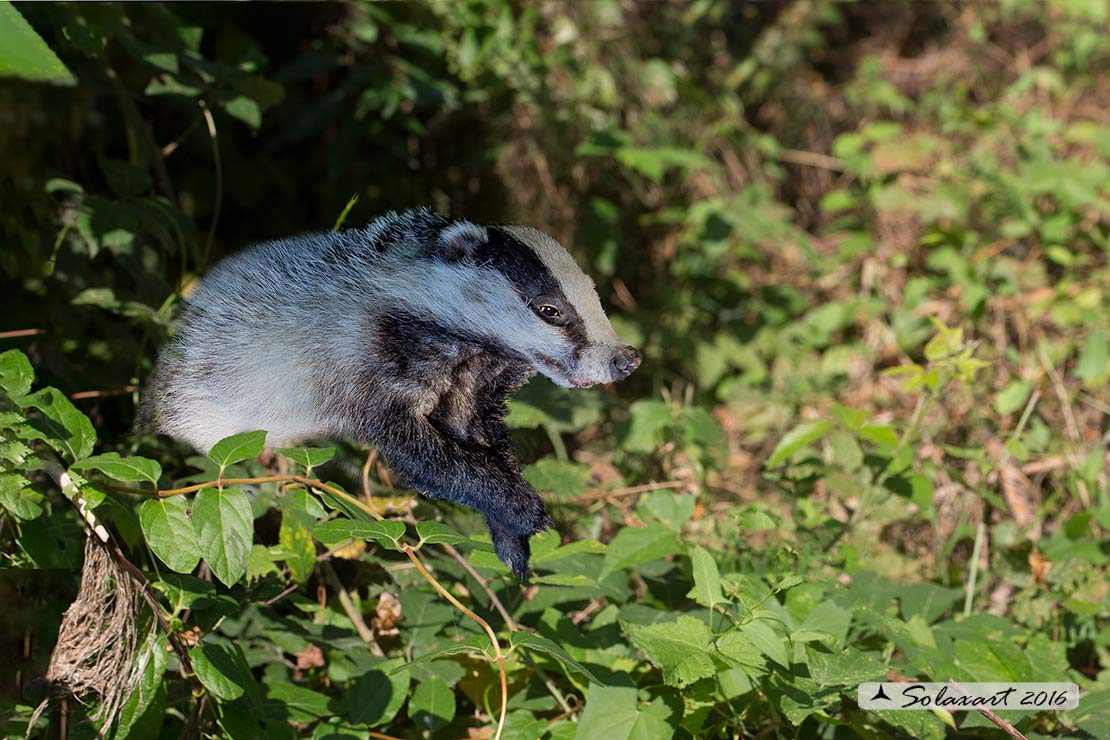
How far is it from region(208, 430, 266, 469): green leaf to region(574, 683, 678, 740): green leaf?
85 cm

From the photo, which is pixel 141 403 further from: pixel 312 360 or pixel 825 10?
pixel 825 10

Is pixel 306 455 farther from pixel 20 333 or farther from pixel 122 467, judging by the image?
pixel 20 333

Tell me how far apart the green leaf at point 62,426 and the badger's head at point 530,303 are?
2.18 feet

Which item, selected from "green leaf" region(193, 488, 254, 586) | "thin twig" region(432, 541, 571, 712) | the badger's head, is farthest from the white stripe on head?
"thin twig" region(432, 541, 571, 712)

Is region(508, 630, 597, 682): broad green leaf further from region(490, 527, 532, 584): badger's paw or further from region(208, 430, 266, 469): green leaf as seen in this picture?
region(208, 430, 266, 469): green leaf

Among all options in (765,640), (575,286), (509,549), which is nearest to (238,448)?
(509,549)

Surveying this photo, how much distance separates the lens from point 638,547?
2230 millimetres

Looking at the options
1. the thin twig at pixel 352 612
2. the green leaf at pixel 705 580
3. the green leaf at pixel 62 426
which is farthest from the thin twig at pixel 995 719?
the green leaf at pixel 62 426

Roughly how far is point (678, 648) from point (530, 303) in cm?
75

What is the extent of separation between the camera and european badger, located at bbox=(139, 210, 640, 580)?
4.77 ft

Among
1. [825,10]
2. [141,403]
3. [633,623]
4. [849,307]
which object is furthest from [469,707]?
[825,10]

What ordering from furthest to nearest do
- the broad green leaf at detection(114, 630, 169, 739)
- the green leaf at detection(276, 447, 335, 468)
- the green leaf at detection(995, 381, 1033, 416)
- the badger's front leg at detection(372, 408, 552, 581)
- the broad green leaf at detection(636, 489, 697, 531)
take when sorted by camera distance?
1. the green leaf at detection(995, 381, 1033, 416)
2. the broad green leaf at detection(636, 489, 697, 531)
3. the broad green leaf at detection(114, 630, 169, 739)
4. the green leaf at detection(276, 447, 335, 468)
5. the badger's front leg at detection(372, 408, 552, 581)

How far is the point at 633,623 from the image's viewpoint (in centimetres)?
216

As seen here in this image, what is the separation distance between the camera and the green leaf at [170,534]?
1.55 metres
